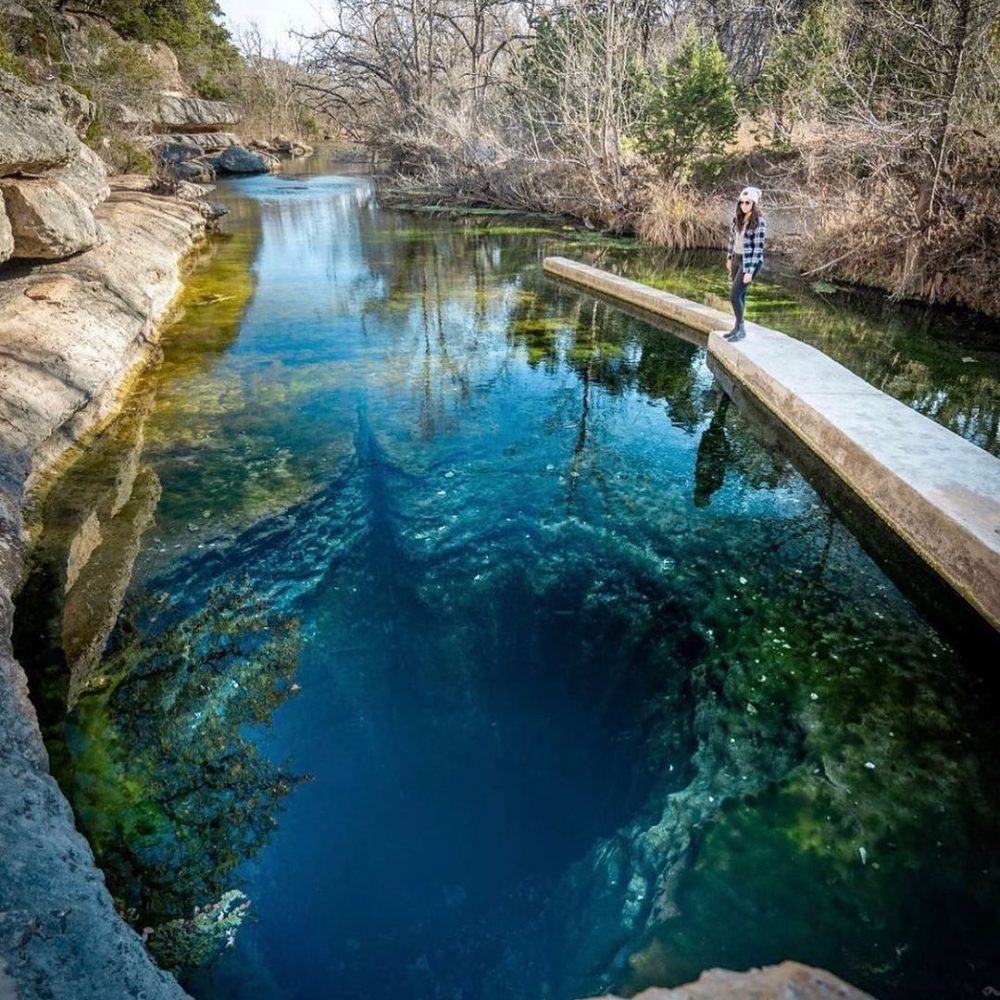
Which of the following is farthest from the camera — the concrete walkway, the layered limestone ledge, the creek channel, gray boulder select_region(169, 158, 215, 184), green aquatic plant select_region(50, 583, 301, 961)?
gray boulder select_region(169, 158, 215, 184)

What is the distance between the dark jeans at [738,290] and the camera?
6.89 metres

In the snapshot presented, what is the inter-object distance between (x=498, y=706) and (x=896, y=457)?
3313mm

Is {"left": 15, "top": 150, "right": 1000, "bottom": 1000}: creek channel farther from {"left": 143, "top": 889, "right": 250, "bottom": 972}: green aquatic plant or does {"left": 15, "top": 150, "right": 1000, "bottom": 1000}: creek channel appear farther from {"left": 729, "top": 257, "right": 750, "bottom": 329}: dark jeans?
{"left": 729, "top": 257, "right": 750, "bottom": 329}: dark jeans

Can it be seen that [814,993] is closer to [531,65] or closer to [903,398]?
[903,398]

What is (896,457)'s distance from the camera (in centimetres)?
464

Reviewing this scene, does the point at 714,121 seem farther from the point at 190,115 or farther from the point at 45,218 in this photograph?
the point at 190,115

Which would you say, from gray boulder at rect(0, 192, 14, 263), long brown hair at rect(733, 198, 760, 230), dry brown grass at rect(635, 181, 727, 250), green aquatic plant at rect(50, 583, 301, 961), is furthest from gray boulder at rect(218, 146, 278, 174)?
green aquatic plant at rect(50, 583, 301, 961)

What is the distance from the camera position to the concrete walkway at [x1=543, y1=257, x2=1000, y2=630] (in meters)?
3.81

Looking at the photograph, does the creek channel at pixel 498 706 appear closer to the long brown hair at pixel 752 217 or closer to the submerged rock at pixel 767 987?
the submerged rock at pixel 767 987

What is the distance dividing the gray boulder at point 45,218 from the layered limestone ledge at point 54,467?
241mm

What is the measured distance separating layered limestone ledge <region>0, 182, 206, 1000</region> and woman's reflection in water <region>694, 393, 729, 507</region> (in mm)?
4191

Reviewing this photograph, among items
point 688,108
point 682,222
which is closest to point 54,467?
point 682,222

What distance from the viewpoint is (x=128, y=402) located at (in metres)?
6.50

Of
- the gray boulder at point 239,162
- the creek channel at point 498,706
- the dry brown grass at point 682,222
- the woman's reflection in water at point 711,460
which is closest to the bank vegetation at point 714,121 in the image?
the dry brown grass at point 682,222
